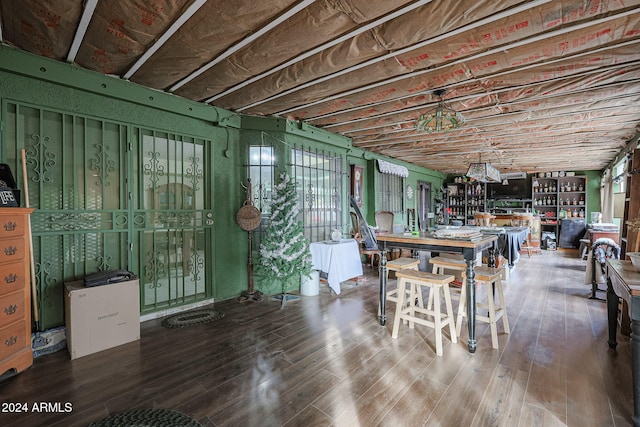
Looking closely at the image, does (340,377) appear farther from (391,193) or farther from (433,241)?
(391,193)

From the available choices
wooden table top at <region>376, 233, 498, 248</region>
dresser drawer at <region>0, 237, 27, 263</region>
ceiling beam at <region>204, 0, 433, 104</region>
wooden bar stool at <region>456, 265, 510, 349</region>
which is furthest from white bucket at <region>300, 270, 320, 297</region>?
dresser drawer at <region>0, 237, 27, 263</region>

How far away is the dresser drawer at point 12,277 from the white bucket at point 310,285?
3.03 m

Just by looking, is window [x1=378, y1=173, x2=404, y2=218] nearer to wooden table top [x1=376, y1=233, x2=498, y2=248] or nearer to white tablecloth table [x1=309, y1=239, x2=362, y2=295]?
white tablecloth table [x1=309, y1=239, x2=362, y2=295]

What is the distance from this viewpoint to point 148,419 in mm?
1811

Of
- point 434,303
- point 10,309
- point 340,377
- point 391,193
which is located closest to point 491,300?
point 434,303

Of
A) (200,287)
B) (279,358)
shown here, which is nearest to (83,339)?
(200,287)

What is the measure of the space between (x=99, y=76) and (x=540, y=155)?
349 inches

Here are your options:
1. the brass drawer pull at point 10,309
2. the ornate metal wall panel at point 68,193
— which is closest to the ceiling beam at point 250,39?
the ornate metal wall panel at point 68,193

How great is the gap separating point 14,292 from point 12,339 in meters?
0.35

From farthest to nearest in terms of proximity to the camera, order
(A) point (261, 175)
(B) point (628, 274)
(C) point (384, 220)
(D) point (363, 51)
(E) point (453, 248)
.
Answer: (C) point (384, 220) → (A) point (261, 175) → (E) point (453, 248) → (D) point (363, 51) → (B) point (628, 274)

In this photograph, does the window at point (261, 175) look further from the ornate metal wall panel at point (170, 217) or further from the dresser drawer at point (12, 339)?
the dresser drawer at point (12, 339)

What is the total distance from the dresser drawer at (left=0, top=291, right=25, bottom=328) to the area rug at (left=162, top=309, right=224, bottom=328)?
4.09 ft

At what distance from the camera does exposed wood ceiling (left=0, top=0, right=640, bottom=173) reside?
Answer: 2.04m

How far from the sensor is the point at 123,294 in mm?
2854
